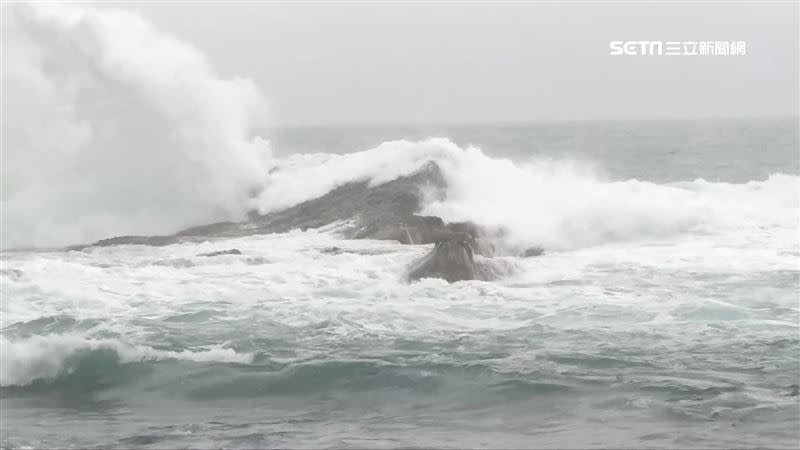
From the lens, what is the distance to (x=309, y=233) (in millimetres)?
18969

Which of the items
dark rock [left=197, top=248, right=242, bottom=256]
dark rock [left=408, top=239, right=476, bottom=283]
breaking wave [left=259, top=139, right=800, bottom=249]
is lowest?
dark rock [left=408, top=239, right=476, bottom=283]

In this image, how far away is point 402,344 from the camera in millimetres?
10477

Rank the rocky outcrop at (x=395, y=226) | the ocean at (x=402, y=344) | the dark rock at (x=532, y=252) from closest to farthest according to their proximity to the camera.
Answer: the ocean at (x=402, y=344) → the rocky outcrop at (x=395, y=226) → the dark rock at (x=532, y=252)

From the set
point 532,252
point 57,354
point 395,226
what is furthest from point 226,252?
point 57,354

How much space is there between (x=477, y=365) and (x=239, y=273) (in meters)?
5.90

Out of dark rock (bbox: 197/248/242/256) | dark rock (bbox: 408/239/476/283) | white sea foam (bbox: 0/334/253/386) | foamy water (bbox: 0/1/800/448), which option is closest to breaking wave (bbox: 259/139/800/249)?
foamy water (bbox: 0/1/800/448)

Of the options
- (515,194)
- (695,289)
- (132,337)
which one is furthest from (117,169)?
(695,289)

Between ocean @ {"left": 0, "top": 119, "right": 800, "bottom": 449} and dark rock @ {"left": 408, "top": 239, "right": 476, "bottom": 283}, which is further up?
dark rock @ {"left": 408, "top": 239, "right": 476, "bottom": 283}

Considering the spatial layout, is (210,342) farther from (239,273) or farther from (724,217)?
(724,217)

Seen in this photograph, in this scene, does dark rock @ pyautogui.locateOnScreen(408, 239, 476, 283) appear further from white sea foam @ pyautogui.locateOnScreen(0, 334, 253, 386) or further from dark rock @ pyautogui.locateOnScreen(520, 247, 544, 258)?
white sea foam @ pyautogui.locateOnScreen(0, 334, 253, 386)

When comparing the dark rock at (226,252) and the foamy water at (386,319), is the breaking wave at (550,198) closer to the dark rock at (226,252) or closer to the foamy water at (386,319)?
the foamy water at (386,319)

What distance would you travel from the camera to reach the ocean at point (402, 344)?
799cm

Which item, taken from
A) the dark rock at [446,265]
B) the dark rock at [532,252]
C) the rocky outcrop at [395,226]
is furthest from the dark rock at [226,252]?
the dark rock at [532,252]

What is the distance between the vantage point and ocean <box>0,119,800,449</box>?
26.2 feet
